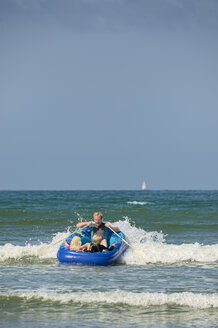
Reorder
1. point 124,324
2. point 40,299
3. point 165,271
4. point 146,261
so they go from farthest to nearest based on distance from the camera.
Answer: point 146,261
point 165,271
point 40,299
point 124,324

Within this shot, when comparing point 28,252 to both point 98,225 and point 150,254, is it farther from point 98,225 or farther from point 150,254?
point 150,254

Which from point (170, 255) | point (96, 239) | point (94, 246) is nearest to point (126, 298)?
point (94, 246)

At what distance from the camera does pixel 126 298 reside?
8.77m

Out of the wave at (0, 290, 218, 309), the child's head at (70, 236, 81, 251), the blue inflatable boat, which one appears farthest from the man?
the wave at (0, 290, 218, 309)

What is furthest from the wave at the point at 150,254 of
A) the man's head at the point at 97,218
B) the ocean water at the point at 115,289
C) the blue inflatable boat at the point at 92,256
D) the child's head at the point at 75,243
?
the man's head at the point at 97,218

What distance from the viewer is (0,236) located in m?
18.9

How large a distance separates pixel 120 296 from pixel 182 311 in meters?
1.18

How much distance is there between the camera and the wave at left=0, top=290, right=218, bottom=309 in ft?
28.1

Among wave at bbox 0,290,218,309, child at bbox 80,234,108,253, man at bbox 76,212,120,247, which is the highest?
man at bbox 76,212,120,247

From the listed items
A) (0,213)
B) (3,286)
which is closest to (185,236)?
(3,286)

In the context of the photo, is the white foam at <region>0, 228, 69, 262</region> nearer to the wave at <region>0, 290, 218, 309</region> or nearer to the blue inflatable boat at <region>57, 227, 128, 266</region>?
the blue inflatable boat at <region>57, 227, 128, 266</region>

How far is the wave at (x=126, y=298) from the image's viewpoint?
855 cm

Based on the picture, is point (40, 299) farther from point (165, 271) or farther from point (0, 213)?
point (0, 213)

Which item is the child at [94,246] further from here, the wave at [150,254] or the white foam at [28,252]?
the white foam at [28,252]
